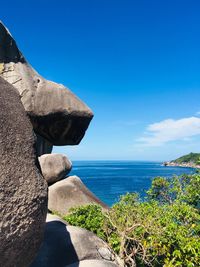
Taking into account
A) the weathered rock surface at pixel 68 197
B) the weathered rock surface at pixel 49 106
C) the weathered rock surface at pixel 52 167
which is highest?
the weathered rock surface at pixel 49 106

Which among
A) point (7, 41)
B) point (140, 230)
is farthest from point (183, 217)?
point (7, 41)

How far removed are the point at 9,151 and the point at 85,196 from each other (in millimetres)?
12908

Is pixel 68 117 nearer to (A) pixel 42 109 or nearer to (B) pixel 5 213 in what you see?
(A) pixel 42 109

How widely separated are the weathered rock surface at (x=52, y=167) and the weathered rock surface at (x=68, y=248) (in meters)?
10.4

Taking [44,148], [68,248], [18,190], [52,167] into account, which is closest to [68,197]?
[52,167]

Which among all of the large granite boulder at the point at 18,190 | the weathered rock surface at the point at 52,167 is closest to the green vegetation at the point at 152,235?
the large granite boulder at the point at 18,190

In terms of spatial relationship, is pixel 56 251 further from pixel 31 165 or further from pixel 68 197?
pixel 68 197

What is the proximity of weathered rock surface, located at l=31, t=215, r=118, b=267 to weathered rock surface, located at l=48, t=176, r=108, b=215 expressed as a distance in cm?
888

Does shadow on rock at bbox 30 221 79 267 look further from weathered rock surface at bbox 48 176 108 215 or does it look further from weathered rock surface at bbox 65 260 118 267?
weathered rock surface at bbox 48 176 108 215

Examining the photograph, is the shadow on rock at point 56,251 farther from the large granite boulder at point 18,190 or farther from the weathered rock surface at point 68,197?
the weathered rock surface at point 68,197

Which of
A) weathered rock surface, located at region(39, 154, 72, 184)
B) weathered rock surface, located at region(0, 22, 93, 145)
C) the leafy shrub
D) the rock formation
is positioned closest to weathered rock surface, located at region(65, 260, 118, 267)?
the rock formation

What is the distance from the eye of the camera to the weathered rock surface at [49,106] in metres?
8.23

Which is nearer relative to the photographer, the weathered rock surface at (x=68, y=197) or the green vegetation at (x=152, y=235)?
the green vegetation at (x=152, y=235)

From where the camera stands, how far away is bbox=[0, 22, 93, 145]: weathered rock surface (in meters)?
8.23
